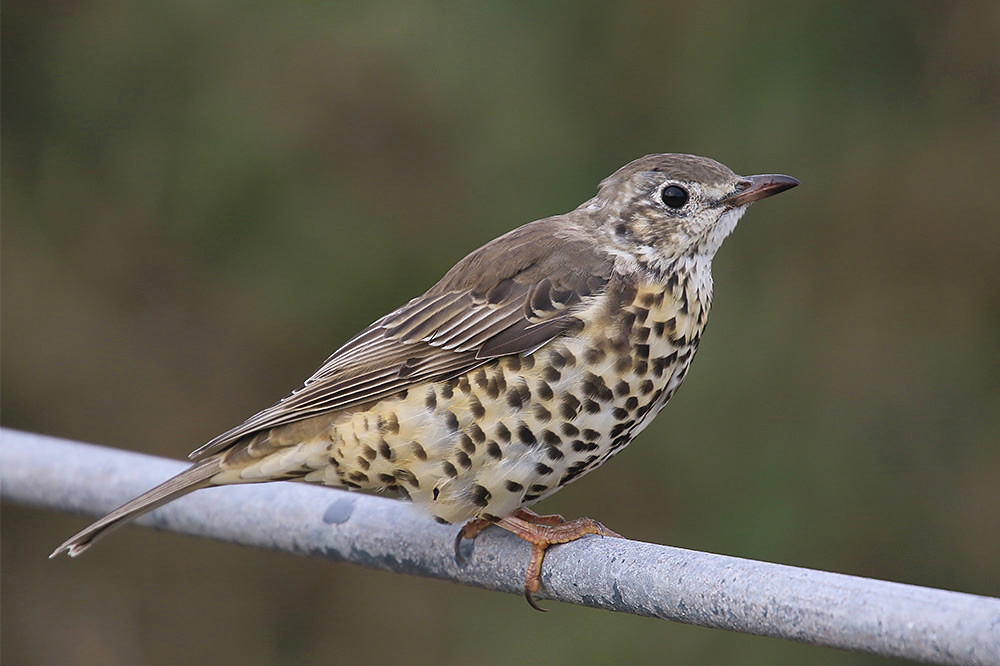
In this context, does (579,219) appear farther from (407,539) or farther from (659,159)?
(407,539)

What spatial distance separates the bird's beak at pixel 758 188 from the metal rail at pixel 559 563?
0.95 meters

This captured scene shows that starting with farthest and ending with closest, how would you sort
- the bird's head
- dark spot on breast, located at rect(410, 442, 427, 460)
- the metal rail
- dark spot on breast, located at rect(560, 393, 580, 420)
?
the bird's head
dark spot on breast, located at rect(410, 442, 427, 460)
dark spot on breast, located at rect(560, 393, 580, 420)
the metal rail

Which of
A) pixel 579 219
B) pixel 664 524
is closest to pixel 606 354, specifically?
pixel 579 219

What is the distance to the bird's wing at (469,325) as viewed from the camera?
2730 mm

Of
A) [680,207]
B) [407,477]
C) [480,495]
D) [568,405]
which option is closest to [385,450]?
[407,477]

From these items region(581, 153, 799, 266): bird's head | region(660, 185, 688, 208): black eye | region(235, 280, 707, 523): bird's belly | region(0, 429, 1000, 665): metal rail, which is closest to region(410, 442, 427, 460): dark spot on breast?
region(235, 280, 707, 523): bird's belly

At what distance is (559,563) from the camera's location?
232 cm

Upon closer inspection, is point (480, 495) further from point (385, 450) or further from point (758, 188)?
point (758, 188)

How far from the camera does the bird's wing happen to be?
8.96 feet

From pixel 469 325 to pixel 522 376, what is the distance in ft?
0.82

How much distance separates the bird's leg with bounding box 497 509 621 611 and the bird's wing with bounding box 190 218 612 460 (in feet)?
1.23

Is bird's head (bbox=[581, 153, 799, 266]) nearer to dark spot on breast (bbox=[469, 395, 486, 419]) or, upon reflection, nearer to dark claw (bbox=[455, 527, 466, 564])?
dark spot on breast (bbox=[469, 395, 486, 419])

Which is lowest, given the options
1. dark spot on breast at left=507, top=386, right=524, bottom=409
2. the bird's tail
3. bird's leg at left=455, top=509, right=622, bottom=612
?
bird's leg at left=455, top=509, right=622, bottom=612

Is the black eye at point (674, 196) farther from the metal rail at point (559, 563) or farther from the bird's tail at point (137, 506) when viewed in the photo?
the bird's tail at point (137, 506)
